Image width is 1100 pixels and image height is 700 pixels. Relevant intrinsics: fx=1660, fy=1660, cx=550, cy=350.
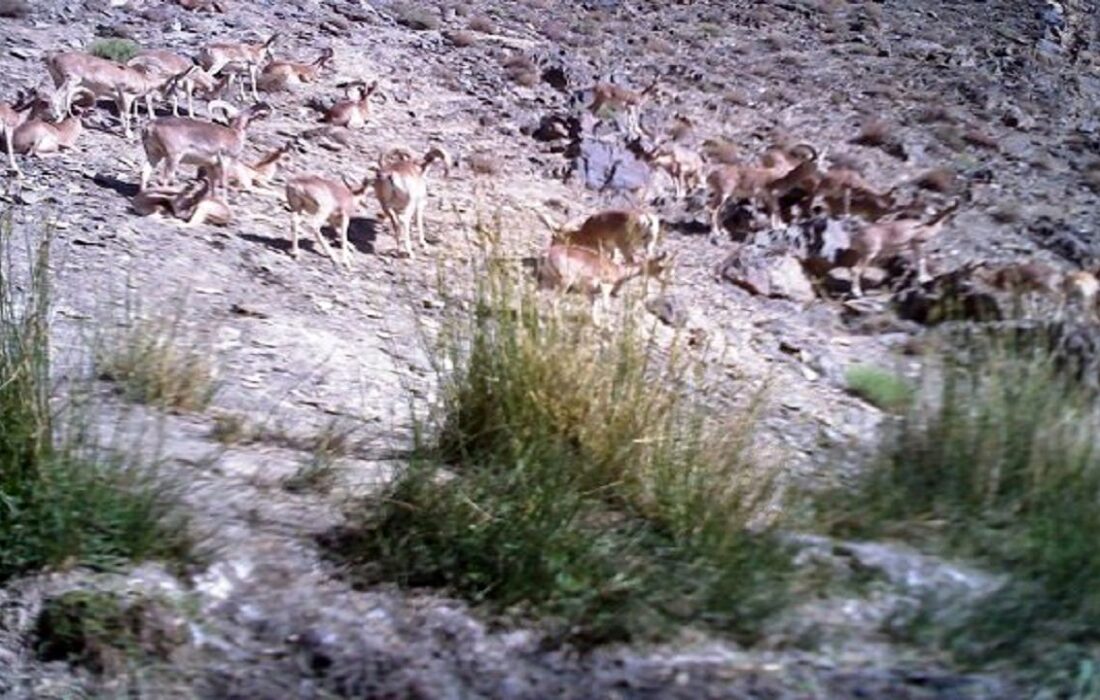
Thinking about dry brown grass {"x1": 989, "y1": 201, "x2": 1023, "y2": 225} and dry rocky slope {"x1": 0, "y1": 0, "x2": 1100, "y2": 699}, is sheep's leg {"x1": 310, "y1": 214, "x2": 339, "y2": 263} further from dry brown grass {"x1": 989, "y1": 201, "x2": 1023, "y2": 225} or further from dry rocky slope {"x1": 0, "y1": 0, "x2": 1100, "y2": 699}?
dry brown grass {"x1": 989, "y1": 201, "x2": 1023, "y2": 225}

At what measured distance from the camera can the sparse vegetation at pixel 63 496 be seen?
227 inches

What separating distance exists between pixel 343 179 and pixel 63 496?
29.9 feet

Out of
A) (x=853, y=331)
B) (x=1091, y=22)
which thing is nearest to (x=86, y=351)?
(x=853, y=331)

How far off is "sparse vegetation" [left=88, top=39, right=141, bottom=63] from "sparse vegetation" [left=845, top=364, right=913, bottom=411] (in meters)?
9.54

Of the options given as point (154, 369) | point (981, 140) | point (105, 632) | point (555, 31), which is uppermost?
point (555, 31)

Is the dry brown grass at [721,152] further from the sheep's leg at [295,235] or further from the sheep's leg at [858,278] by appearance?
the sheep's leg at [295,235]

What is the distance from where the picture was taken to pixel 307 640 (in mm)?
5477

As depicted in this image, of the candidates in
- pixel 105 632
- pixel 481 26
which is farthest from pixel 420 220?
pixel 481 26

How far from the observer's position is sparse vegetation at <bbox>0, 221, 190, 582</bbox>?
577 cm

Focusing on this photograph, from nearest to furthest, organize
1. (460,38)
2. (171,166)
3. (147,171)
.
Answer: (147,171), (171,166), (460,38)

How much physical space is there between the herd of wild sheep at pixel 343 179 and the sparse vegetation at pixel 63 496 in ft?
11.6

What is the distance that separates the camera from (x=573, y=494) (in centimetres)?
582

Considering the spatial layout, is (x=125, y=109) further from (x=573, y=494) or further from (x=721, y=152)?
(x=573, y=494)

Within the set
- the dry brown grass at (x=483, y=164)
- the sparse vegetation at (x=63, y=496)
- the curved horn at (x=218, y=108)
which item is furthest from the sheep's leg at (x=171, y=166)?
the sparse vegetation at (x=63, y=496)
